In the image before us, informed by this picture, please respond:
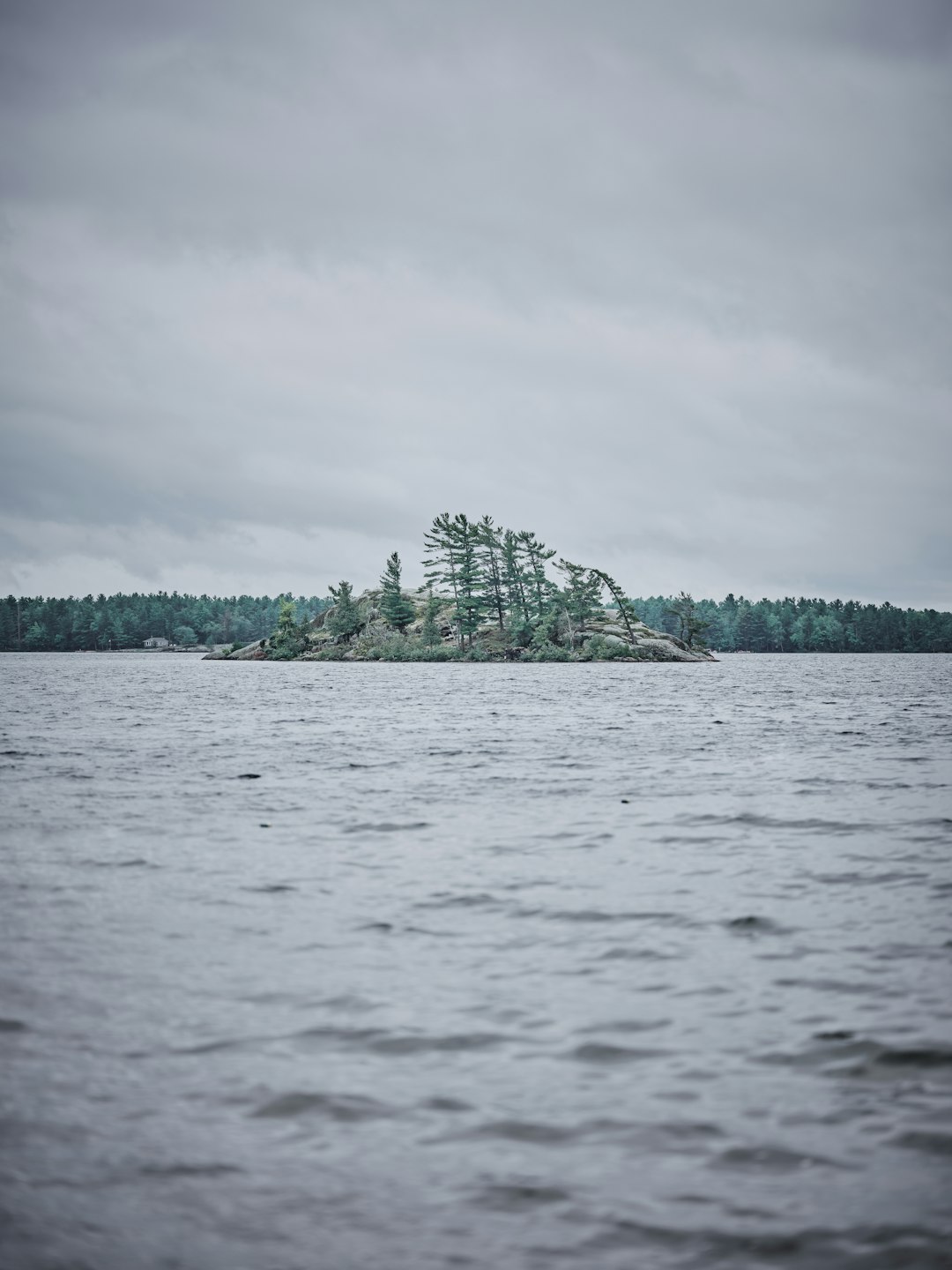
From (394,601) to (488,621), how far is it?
54.1ft

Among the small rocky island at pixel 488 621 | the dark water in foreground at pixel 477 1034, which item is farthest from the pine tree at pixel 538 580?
the dark water in foreground at pixel 477 1034

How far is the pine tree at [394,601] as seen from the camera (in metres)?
155

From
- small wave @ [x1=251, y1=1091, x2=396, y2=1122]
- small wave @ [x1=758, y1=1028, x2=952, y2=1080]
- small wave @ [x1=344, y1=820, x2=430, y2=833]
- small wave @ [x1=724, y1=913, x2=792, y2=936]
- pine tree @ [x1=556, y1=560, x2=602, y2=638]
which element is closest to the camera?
small wave @ [x1=251, y1=1091, x2=396, y2=1122]

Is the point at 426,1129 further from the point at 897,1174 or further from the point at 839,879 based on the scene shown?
the point at 839,879

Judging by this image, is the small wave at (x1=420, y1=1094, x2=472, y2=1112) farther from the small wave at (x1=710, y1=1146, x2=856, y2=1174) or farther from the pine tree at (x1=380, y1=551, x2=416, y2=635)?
the pine tree at (x1=380, y1=551, x2=416, y2=635)

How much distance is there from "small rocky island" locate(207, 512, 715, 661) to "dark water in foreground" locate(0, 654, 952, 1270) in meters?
124

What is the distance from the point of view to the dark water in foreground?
504 centimetres

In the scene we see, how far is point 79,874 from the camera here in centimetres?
1323

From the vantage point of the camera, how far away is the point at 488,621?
517 feet

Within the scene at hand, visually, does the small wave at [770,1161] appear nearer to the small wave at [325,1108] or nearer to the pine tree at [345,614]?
the small wave at [325,1108]

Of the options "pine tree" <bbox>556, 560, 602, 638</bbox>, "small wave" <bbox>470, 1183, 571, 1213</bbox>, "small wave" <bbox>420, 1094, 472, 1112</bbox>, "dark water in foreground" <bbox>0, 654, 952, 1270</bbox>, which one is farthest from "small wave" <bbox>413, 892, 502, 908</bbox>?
"pine tree" <bbox>556, 560, 602, 638</bbox>

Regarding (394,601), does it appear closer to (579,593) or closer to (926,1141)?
(579,593)

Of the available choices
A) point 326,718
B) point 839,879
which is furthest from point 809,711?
point 839,879

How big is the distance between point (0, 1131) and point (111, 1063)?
111 centimetres
